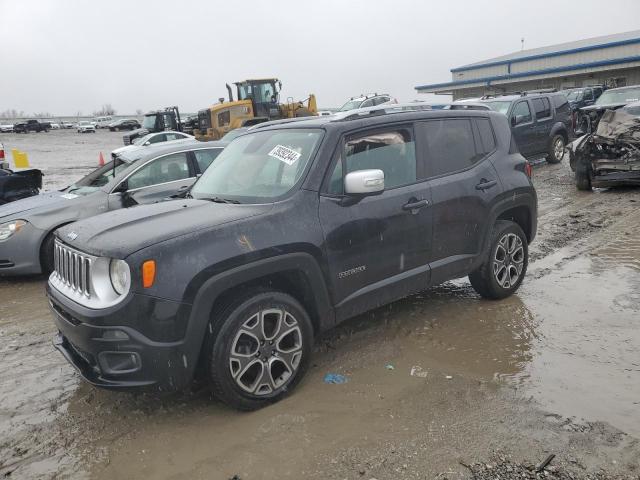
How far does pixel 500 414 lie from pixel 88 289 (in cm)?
270

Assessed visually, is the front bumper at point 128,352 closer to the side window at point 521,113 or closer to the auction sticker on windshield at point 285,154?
the auction sticker on windshield at point 285,154

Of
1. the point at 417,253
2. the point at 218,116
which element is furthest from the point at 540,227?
the point at 218,116

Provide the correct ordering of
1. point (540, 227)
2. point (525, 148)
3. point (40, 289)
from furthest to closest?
point (525, 148), point (540, 227), point (40, 289)

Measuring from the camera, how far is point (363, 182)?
3.65m

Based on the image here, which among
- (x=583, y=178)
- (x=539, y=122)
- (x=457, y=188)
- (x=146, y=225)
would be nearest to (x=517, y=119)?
(x=539, y=122)

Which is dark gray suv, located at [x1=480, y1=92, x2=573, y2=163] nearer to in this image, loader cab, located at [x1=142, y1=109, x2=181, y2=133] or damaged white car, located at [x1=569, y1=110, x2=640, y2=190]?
damaged white car, located at [x1=569, y1=110, x2=640, y2=190]

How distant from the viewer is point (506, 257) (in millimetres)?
5156

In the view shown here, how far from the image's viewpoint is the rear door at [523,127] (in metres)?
12.9

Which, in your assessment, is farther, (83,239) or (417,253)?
(417,253)

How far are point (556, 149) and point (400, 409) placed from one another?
12.7m

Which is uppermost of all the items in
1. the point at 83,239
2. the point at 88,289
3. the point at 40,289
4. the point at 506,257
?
the point at 83,239

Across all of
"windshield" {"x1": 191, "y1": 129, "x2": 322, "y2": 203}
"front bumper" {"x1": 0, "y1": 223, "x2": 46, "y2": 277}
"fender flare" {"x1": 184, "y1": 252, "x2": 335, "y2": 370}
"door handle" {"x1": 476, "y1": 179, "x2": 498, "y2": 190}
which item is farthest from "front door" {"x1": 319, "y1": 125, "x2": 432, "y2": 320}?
"front bumper" {"x1": 0, "y1": 223, "x2": 46, "y2": 277}

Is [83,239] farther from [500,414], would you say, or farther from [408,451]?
[500,414]

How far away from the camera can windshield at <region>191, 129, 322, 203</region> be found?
3904 mm
